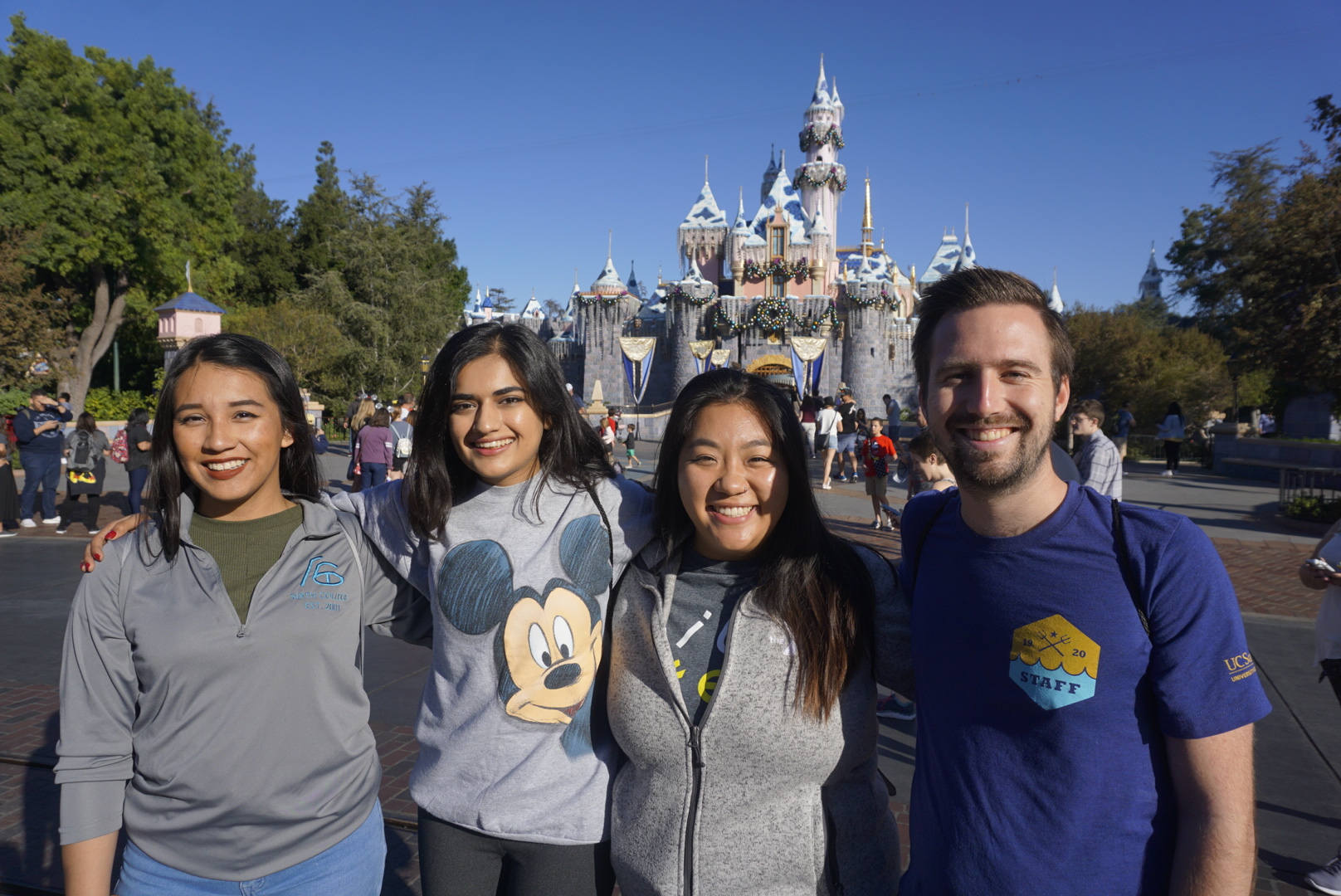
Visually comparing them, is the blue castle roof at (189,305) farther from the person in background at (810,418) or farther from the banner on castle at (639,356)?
the banner on castle at (639,356)

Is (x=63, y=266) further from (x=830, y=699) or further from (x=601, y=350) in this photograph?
(x=830, y=699)

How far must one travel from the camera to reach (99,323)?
26844 millimetres

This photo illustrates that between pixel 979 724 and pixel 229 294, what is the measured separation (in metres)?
38.2

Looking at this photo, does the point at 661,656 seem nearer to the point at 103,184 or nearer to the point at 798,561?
the point at 798,561

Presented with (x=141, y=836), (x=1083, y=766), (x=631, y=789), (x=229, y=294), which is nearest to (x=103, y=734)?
(x=141, y=836)

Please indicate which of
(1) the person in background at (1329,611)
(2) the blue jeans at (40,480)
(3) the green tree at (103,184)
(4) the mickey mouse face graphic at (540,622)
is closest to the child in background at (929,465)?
(1) the person in background at (1329,611)

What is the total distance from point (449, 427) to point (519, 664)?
586 mm

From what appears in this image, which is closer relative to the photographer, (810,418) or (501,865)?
(501,865)

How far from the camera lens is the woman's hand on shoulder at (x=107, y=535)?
5.64ft

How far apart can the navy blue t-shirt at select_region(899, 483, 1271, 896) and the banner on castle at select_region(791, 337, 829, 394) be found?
33333 millimetres

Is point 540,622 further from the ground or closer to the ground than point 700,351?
closer to the ground

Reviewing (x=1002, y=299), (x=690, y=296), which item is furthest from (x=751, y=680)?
(x=690, y=296)

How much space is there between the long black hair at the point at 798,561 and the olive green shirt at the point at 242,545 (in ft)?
2.82

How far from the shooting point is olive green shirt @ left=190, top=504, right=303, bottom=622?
170 centimetres
